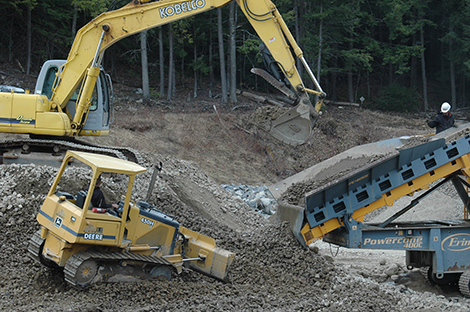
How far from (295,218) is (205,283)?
5.67 feet

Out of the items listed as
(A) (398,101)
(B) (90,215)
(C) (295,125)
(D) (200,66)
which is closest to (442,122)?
(C) (295,125)

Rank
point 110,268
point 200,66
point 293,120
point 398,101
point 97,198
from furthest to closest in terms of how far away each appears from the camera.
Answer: point 398,101 → point 200,66 → point 293,120 → point 110,268 → point 97,198

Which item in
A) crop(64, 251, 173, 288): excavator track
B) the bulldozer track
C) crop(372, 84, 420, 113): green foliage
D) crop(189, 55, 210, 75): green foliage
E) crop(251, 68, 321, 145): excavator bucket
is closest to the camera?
crop(64, 251, 173, 288): excavator track

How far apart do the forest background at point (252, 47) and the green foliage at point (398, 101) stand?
67 millimetres

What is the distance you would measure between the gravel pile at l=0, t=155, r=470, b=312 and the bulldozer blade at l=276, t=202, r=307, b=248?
14 centimetres

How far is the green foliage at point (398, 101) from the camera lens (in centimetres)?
3238

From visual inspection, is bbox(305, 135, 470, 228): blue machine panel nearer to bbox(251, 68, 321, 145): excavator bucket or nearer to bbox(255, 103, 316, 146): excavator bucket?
bbox(251, 68, 321, 145): excavator bucket

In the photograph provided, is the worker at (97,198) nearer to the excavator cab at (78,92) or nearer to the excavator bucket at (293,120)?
the excavator cab at (78,92)

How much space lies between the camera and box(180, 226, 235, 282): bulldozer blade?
6788 millimetres

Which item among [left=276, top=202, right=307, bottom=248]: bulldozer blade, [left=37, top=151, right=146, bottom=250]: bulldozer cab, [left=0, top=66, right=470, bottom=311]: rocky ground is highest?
[left=37, top=151, right=146, bottom=250]: bulldozer cab

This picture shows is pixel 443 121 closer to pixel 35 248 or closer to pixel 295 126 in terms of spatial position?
pixel 295 126

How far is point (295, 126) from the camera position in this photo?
14.4 m

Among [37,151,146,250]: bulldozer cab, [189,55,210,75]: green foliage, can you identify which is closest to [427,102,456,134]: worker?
[37,151,146,250]: bulldozer cab

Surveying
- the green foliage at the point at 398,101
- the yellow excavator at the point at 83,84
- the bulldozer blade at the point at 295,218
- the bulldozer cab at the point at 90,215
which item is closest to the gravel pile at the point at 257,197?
the yellow excavator at the point at 83,84
